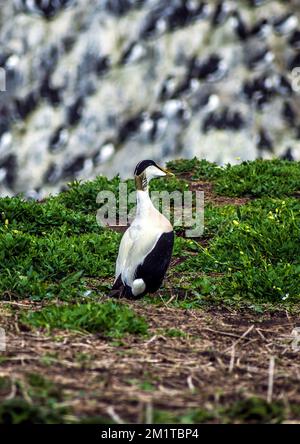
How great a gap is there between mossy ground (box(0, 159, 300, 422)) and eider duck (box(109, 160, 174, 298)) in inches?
5.5

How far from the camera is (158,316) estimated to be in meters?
5.98

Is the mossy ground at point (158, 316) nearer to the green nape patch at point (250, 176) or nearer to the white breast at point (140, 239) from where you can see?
the green nape patch at point (250, 176)

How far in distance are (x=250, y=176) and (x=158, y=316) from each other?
520cm

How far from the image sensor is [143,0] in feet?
44.7

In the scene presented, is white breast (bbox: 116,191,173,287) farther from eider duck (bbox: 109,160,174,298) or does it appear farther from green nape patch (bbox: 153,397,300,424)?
green nape patch (bbox: 153,397,300,424)

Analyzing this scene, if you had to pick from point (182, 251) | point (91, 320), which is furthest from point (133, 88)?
point (91, 320)

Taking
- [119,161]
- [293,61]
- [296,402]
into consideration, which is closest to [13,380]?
[296,402]

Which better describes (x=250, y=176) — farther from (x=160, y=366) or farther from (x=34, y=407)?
(x=34, y=407)

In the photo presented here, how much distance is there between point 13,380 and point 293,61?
10942 mm

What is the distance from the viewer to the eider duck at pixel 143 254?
20.9ft

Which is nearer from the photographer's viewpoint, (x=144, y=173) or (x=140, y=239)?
(x=140, y=239)

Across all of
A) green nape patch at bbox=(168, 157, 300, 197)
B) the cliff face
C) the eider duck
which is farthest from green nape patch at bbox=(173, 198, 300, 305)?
the cliff face

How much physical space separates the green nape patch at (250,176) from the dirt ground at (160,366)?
4.68 metres
